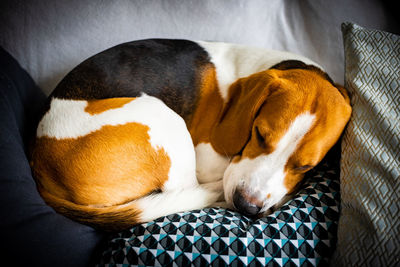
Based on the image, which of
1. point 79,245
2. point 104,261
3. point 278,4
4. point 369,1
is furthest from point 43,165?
point 369,1

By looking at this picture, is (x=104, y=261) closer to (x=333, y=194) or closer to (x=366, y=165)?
(x=333, y=194)

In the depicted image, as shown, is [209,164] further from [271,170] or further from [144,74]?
Result: [144,74]

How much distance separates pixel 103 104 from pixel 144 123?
25 cm

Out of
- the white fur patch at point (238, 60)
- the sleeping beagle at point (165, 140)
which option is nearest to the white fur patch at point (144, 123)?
the sleeping beagle at point (165, 140)

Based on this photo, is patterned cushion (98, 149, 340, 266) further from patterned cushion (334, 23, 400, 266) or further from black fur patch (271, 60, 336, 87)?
black fur patch (271, 60, 336, 87)

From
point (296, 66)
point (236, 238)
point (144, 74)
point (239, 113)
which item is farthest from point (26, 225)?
point (296, 66)

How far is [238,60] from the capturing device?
1774 millimetres

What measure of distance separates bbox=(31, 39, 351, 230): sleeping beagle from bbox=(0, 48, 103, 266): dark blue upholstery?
76 mm

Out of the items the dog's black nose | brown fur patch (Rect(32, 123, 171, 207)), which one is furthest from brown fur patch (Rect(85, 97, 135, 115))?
the dog's black nose

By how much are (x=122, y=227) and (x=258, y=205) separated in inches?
25.8

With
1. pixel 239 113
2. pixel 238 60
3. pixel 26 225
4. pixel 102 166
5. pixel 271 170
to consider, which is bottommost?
pixel 26 225

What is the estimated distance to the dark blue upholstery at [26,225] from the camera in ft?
3.34

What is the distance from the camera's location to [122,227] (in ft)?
4.06

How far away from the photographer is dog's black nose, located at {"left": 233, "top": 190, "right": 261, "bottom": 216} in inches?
49.3
